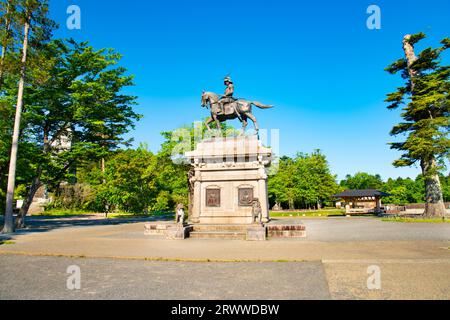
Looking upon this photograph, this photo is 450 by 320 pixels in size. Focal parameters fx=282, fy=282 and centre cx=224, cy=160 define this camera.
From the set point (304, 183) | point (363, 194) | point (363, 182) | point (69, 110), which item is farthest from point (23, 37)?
point (363, 182)

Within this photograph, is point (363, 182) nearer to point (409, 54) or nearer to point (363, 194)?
point (363, 194)

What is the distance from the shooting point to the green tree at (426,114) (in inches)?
1020

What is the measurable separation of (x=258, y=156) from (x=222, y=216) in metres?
4.28

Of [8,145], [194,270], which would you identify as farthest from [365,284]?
[8,145]

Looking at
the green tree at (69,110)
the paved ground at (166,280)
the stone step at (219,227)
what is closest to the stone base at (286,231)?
the stone step at (219,227)

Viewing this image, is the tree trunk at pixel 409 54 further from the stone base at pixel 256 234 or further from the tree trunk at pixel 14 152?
the tree trunk at pixel 14 152

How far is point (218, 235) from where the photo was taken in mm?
14461

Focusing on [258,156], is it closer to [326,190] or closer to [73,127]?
[73,127]

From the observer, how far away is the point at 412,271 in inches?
273

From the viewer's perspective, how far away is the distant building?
42.7 metres

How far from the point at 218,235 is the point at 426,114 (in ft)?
89.1

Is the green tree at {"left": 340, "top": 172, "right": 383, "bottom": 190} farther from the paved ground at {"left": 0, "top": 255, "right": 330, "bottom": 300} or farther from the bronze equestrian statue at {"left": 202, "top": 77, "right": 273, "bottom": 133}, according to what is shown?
the paved ground at {"left": 0, "top": 255, "right": 330, "bottom": 300}

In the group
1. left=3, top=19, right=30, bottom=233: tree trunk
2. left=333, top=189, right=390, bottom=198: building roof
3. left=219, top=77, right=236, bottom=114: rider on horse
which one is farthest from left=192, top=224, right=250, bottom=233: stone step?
left=333, top=189, right=390, bottom=198: building roof

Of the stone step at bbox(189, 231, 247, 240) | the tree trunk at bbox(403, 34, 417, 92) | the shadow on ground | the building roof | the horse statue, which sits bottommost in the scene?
the shadow on ground
